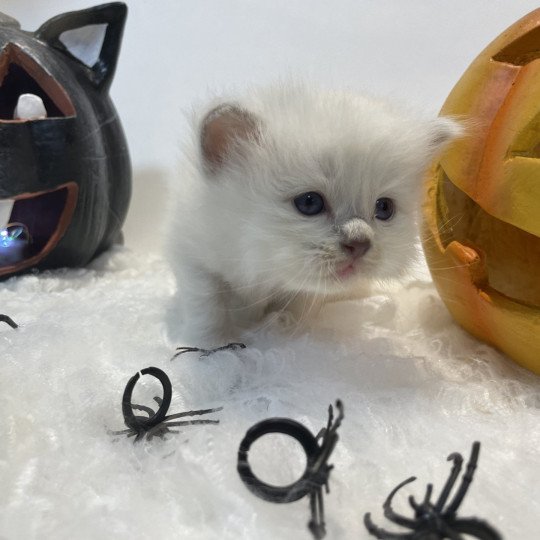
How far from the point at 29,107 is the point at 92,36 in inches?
9.3

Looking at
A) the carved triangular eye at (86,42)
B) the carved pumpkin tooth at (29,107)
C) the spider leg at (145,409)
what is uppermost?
the carved triangular eye at (86,42)

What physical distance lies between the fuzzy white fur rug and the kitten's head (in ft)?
0.48

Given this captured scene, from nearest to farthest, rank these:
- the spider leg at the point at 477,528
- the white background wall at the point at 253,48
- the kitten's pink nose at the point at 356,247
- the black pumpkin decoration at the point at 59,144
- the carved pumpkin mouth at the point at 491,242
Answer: the spider leg at the point at 477,528 < the kitten's pink nose at the point at 356,247 < the carved pumpkin mouth at the point at 491,242 < the black pumpkin decoration at the point at 59,144 < the white background wall at the point at 253,48

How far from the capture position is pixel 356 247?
0.80m

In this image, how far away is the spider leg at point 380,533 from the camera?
0.47 meters

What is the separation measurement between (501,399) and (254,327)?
0.41 meters

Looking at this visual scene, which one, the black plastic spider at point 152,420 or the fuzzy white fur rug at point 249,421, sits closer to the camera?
the fuzzy white fur rug at point 249,421

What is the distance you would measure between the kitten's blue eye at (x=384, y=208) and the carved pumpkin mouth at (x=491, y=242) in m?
0.12

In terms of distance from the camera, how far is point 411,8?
5.09 ft

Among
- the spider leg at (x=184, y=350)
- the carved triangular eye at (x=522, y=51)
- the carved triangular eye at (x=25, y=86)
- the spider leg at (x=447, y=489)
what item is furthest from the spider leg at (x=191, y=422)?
the carved triangular eye at (x=25, y=86)

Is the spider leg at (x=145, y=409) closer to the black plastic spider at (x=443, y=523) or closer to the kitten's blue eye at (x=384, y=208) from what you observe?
the black plastic spider at (x=443, y=523)

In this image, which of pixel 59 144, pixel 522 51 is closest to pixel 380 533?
pixel 522 51

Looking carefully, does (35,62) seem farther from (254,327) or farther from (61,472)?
(61,472)

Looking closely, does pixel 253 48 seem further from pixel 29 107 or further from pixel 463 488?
pixel 463 488
